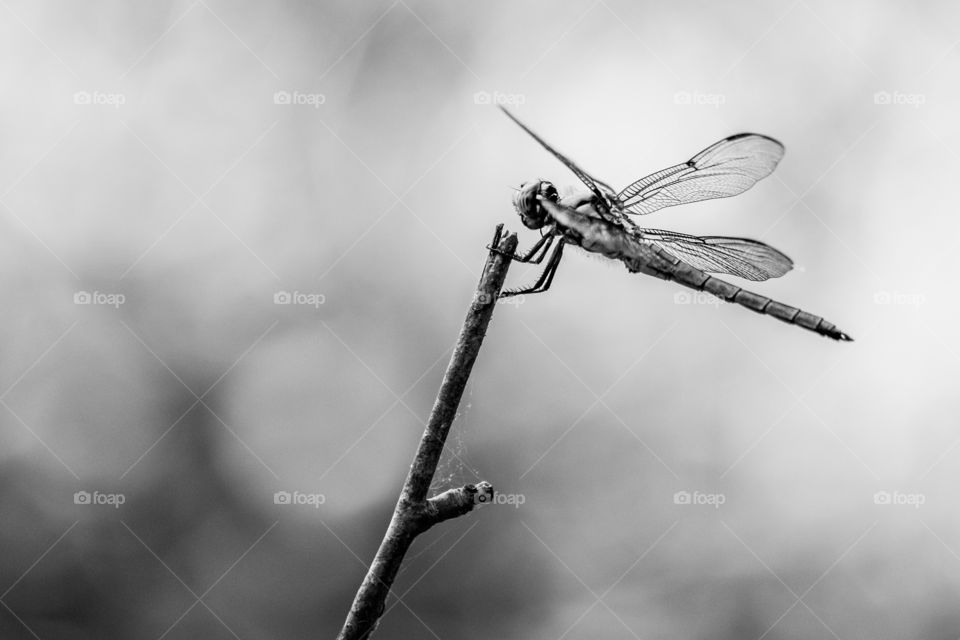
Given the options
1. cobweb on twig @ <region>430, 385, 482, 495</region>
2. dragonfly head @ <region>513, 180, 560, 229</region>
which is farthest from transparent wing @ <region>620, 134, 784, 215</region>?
cobweb on twig @ <region>430, 385, 482, 495</region>

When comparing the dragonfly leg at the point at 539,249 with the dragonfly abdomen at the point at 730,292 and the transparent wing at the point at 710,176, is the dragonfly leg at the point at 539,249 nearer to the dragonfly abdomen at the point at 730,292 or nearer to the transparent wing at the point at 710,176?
the dragonfly abdomen at the point at 730,292

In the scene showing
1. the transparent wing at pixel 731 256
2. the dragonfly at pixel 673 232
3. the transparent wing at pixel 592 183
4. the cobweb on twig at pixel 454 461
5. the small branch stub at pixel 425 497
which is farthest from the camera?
the transparent wing at pixel 731 256

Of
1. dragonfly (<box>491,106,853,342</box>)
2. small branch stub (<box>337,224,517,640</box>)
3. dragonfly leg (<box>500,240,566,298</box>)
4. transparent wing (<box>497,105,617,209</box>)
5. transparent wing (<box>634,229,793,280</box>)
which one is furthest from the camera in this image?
transparent wing (<box>634,229,793,280</box>)

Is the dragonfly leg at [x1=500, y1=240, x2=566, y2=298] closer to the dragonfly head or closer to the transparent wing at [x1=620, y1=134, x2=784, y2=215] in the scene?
the dragonfly head

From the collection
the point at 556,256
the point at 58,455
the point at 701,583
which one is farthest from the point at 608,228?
the point at 58,455

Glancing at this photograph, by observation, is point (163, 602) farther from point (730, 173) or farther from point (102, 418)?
point (730, 173)

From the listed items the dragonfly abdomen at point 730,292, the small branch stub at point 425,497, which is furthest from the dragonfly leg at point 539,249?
the small branch stub at point 425,497

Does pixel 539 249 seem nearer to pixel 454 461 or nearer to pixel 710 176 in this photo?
pixel 710 176
